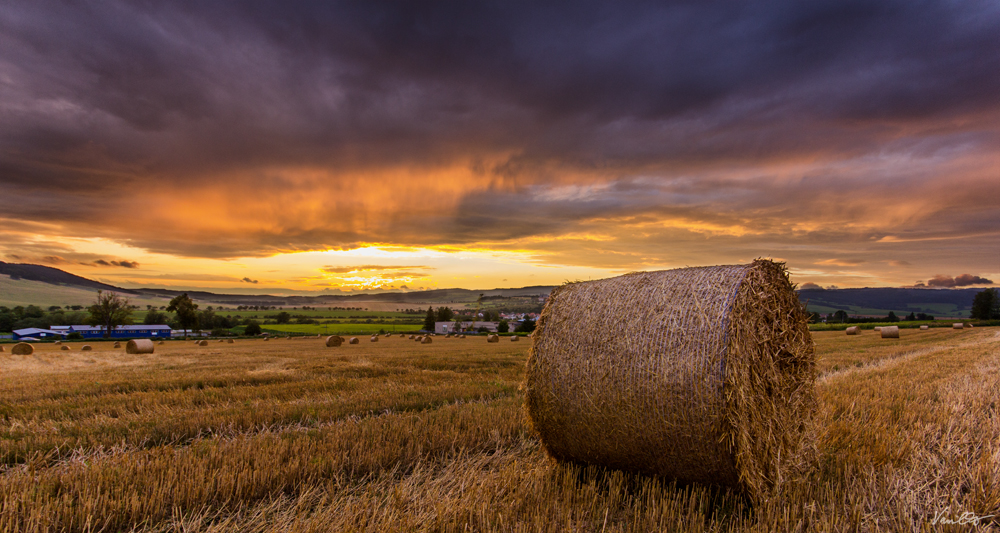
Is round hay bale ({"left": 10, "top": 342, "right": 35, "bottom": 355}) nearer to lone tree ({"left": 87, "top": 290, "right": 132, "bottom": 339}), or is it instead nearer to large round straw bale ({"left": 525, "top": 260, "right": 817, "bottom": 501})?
large round straw bale ({"left": 525, "top": 260, "right": 817, "bottom": 501})

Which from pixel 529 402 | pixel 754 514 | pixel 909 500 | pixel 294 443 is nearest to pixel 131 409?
pixel 294 443

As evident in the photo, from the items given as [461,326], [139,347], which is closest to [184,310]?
[461,326]

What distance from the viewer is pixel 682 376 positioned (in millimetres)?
4449

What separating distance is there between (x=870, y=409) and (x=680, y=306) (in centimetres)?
450

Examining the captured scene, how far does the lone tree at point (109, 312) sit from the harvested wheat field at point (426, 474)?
262 ft

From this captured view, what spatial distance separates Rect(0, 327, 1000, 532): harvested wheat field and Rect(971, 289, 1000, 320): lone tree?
91.6 meters

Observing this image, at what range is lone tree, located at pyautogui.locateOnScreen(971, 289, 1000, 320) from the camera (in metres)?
73.1

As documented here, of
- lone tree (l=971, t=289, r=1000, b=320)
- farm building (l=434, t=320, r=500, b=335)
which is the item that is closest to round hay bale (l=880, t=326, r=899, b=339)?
farm building (l=434, t=320, r=500, b=335)

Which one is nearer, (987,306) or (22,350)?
(22,350)

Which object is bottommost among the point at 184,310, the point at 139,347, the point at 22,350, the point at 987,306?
the point at 22,350

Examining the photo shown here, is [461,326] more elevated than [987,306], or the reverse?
[987,306]

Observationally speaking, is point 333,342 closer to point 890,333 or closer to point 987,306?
point 890,333

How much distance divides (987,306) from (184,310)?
120773 mm

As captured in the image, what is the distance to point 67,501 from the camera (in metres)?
3.80
